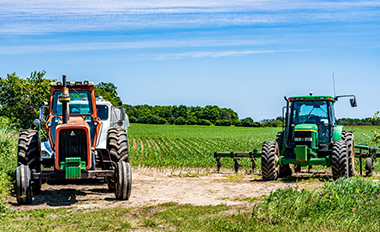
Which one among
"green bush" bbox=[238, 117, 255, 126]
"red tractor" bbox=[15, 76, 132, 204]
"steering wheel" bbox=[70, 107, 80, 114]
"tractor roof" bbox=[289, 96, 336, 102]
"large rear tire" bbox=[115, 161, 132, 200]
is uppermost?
"green bush" bbox=[238, 117, 255, 126]

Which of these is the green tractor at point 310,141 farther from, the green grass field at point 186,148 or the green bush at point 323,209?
the green bush at point 323,209

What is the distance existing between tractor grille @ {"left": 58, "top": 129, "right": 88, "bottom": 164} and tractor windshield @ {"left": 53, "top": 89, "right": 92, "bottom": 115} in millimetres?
1695

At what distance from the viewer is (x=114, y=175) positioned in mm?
11492

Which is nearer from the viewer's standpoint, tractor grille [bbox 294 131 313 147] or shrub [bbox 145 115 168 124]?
tractor grille [bbox 294 131 313 147]

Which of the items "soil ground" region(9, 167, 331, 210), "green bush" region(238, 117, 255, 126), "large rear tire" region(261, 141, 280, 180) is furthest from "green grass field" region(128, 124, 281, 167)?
"green bush" region(238, 117, 255, 126)

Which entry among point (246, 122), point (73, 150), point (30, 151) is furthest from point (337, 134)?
point (246, 122)

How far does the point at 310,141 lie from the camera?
14508 millimetres

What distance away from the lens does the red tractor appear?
35.3ft

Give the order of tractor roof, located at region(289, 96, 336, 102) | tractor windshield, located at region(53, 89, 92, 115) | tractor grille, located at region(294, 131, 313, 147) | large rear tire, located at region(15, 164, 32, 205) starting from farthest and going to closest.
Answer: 1. tractor roof, located at region(289, 96, 336, 102)
2. tractor grille, located at region(294, 131, 313, 147)
3. tractor windshield, located at region(53, 89, 92, 115)
4. large rear tire, located at region(15, 164, 32, 205)

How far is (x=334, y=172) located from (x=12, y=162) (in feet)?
34.0

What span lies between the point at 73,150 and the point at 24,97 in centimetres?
2009

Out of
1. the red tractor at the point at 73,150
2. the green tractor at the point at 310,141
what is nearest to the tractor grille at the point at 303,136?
the green tractor at the point at 310,141

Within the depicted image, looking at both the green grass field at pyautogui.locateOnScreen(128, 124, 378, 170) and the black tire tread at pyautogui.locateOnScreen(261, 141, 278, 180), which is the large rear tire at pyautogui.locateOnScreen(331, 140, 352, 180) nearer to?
the black tire tread at pyautogui.locateOnScreen(261, 141, 278, 180)

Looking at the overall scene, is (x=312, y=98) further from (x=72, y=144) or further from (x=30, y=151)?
(x=30, y=151)
